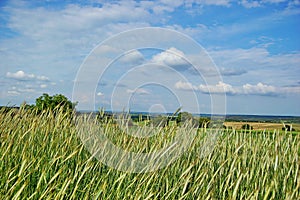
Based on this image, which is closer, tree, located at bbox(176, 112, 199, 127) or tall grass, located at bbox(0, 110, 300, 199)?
tall grass, located at bbox(0, 110, 300, 199)

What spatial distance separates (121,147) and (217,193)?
38.7 inches

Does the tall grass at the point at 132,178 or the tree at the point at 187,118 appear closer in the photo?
the tall grass at the point at 132,178

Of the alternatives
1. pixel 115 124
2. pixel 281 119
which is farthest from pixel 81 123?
pixel 281 119

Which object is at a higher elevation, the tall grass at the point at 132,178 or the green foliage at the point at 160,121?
the green foliage at the point at 160,121

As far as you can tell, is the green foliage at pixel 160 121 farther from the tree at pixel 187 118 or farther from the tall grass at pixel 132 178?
the tall grass at pixel 132 178

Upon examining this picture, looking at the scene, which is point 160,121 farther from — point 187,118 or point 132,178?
point 132,178

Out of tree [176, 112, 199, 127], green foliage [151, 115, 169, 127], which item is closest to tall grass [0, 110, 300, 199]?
tree [176, 112, 199, 127]

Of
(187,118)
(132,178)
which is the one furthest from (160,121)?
(132,178)

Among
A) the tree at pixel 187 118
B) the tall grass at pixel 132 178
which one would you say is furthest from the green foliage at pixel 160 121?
the tall grass at pixel 132 178

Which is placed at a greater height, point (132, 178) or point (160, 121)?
point (160, 121)

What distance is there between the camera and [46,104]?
498cm

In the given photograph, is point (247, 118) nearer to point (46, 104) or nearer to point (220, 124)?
point (220, 124)

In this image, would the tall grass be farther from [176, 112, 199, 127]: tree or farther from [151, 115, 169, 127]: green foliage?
[151, 115, 169, 127]: green foliage

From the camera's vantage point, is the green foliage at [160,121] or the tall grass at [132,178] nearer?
the tall grass at [132,178]
